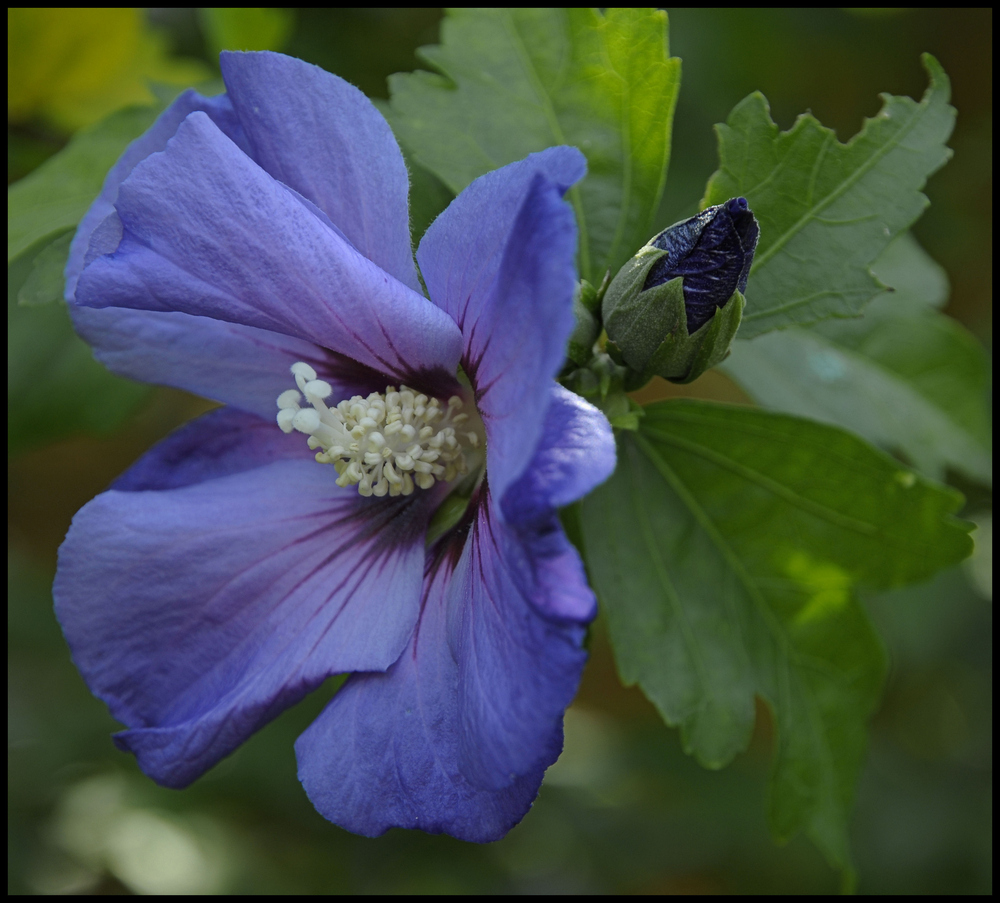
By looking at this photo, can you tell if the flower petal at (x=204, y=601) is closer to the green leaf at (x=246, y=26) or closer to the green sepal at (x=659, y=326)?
the green sepal at (x=659, y=326)

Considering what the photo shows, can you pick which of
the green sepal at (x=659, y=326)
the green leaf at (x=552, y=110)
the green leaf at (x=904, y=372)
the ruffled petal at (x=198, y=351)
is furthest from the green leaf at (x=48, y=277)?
the green leaf at (x=904, y=372)

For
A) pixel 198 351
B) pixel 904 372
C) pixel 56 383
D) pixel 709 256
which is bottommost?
pixel 904 372

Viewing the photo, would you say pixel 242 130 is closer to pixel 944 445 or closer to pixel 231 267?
pixel 231 267

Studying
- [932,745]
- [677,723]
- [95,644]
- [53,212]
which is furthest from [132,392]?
[932,745]

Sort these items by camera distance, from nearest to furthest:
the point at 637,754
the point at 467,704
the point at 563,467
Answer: the point at 563,467, the point at 467,704, the point at 637,754

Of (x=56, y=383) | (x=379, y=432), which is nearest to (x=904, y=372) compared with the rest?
(x=379, y=432)

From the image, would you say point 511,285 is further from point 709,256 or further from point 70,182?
point 70,182
